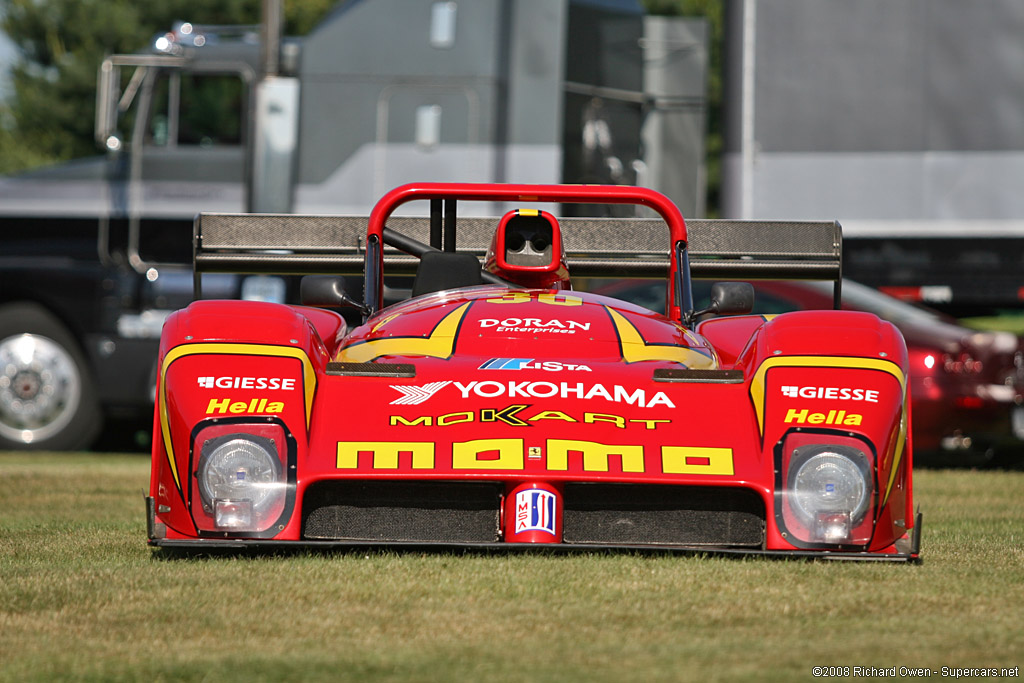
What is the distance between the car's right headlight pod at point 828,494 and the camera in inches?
174

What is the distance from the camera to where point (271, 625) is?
365 cm

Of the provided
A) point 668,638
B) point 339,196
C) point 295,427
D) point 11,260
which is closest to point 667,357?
point 295,427

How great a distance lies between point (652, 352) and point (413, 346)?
35.4 inches

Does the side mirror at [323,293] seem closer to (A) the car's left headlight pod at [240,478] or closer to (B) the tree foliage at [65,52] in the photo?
(A) the car's left headlight pod at [240,478]

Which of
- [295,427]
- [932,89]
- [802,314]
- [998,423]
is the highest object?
[932,89]

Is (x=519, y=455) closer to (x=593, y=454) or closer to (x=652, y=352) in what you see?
(x=593, y=454)

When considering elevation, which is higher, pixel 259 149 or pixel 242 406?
pixel 259 149

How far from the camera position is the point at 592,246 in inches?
279

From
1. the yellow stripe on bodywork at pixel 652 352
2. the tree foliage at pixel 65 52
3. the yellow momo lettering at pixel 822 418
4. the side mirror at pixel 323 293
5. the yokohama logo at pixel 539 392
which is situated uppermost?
the tree foliage at pixel 65 52

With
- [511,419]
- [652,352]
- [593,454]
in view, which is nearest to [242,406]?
[511,419]

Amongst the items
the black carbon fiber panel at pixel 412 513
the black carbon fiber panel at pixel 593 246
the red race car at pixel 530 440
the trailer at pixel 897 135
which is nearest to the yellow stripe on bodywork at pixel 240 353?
the red race car at pixel 530 440

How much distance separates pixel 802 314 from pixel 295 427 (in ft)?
6.36

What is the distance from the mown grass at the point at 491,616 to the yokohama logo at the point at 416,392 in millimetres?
521

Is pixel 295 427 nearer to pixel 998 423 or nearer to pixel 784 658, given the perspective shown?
pixel 784 658
